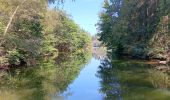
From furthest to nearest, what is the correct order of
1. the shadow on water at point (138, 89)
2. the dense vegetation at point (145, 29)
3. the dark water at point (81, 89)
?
the dense vegetation at point (145, 29), the dark water at point (81, 89), the shadow on water at point (138, 89)

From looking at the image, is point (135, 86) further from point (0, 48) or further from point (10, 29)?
point (10, 29)

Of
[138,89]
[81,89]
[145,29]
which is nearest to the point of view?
[138,89]

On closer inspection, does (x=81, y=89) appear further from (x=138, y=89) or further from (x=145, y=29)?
(x=145, y=29)

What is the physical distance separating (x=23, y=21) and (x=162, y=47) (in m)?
13.9

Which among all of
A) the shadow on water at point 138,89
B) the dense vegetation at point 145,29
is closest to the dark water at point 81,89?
the shadow on water at point 138,89

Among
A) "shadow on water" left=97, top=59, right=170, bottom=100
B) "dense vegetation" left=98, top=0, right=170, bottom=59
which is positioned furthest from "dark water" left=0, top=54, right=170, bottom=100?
"dense vegetation" left=98, top=0, right=170, bottom=59

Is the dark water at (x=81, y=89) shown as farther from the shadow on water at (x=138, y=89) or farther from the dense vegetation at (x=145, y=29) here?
the dense vegetation at (x=145, y=29)

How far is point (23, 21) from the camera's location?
105ft

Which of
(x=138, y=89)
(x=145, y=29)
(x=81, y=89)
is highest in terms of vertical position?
(x=145, y=29)

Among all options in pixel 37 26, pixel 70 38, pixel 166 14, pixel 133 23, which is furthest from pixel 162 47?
pixel 70 38

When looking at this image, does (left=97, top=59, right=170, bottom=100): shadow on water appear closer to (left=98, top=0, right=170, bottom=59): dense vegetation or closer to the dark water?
the dark water

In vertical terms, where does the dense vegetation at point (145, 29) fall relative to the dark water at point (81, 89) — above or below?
above

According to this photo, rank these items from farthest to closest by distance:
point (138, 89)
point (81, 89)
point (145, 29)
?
point (145, 29) < point (81, 89) < point (138, 89)

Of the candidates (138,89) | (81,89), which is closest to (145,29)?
(81,89)
